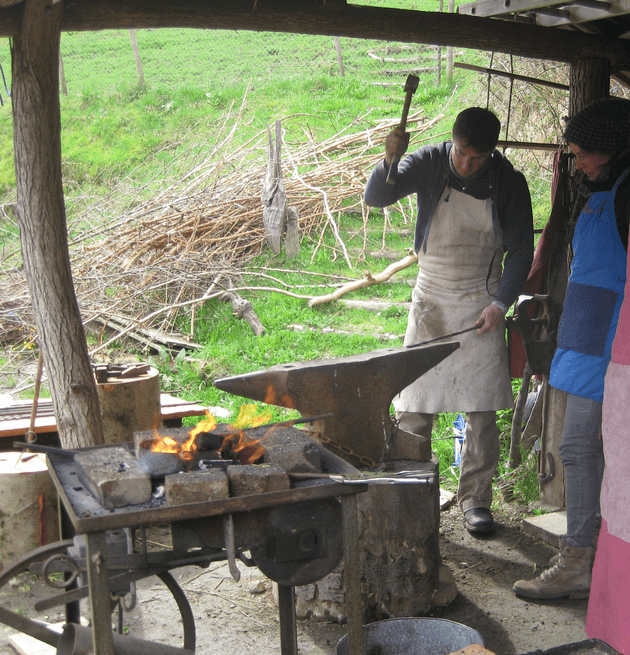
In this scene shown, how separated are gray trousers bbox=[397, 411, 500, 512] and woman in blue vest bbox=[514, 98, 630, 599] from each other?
796 millimetres

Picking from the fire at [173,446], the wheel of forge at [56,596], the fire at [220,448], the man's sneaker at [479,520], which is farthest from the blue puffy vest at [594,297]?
the wheel of forge at [56,596]

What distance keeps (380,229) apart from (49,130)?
22.7 ft

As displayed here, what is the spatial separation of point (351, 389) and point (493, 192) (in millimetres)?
1558

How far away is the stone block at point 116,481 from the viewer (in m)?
2.12

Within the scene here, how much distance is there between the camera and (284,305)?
8.12 meters

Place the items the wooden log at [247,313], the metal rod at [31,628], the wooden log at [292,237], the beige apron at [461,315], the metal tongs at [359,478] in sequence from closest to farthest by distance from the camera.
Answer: the metal tongs at [359,478], the metal rod at [31,628], the beige apron at [461,315], the wooden log at [247,313], the wooden log at [292,237]

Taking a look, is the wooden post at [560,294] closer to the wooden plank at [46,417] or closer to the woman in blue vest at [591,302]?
the woman in blue vest at [591,302]

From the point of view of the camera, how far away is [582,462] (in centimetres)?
331

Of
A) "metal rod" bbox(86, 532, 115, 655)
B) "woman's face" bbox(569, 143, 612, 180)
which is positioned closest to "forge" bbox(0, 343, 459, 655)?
"metal rod" bbox(86, 532, 115, 655)

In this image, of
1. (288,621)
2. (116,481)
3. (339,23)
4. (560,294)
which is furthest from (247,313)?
(116,481)

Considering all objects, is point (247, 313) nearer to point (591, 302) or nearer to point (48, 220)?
point (48, 220)

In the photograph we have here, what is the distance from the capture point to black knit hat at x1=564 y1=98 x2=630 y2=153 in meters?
3.20

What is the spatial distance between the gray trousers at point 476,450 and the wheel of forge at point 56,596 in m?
1.64

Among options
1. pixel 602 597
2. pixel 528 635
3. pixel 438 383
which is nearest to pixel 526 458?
pixel 438 383
